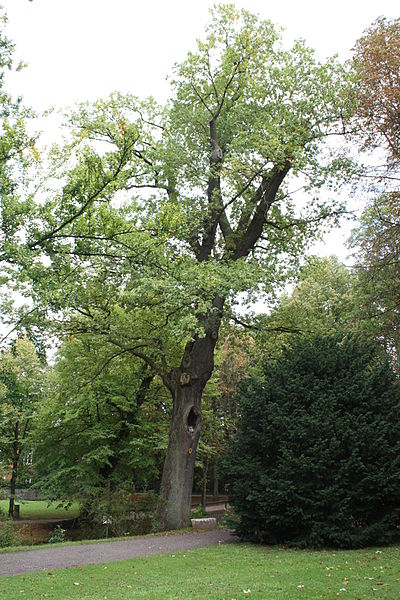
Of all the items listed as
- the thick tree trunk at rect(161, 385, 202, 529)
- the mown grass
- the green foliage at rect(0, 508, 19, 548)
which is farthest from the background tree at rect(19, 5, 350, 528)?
the mown grass

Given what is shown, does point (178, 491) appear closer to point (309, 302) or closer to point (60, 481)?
point (60, 481)

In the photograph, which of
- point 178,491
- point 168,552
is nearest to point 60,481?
point 178,491

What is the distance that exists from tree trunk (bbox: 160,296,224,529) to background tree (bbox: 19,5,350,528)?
0.03 metres

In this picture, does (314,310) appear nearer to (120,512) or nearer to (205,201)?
(205,201)

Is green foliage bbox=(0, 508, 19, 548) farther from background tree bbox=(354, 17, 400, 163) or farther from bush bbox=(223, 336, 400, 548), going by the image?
background tree bbox=(354, 17, 400, 163)

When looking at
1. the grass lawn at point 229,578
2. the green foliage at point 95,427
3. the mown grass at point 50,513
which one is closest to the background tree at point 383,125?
the grass lawn at point 229,578

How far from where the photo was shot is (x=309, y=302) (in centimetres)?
3105

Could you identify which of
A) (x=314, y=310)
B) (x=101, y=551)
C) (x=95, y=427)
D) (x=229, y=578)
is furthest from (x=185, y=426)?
(x=314, y=310)

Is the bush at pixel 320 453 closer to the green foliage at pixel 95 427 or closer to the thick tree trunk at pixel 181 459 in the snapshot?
the thick tree trunk at pixel 181 459

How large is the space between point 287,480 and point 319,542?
4.34 ft

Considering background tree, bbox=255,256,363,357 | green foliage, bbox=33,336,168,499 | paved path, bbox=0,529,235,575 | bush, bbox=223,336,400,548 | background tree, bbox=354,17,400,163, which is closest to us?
paved path, bbox=0,529,235,575

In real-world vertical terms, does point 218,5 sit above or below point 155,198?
above

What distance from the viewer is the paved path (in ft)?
30.7

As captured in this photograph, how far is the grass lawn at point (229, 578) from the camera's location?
21.6 ft
